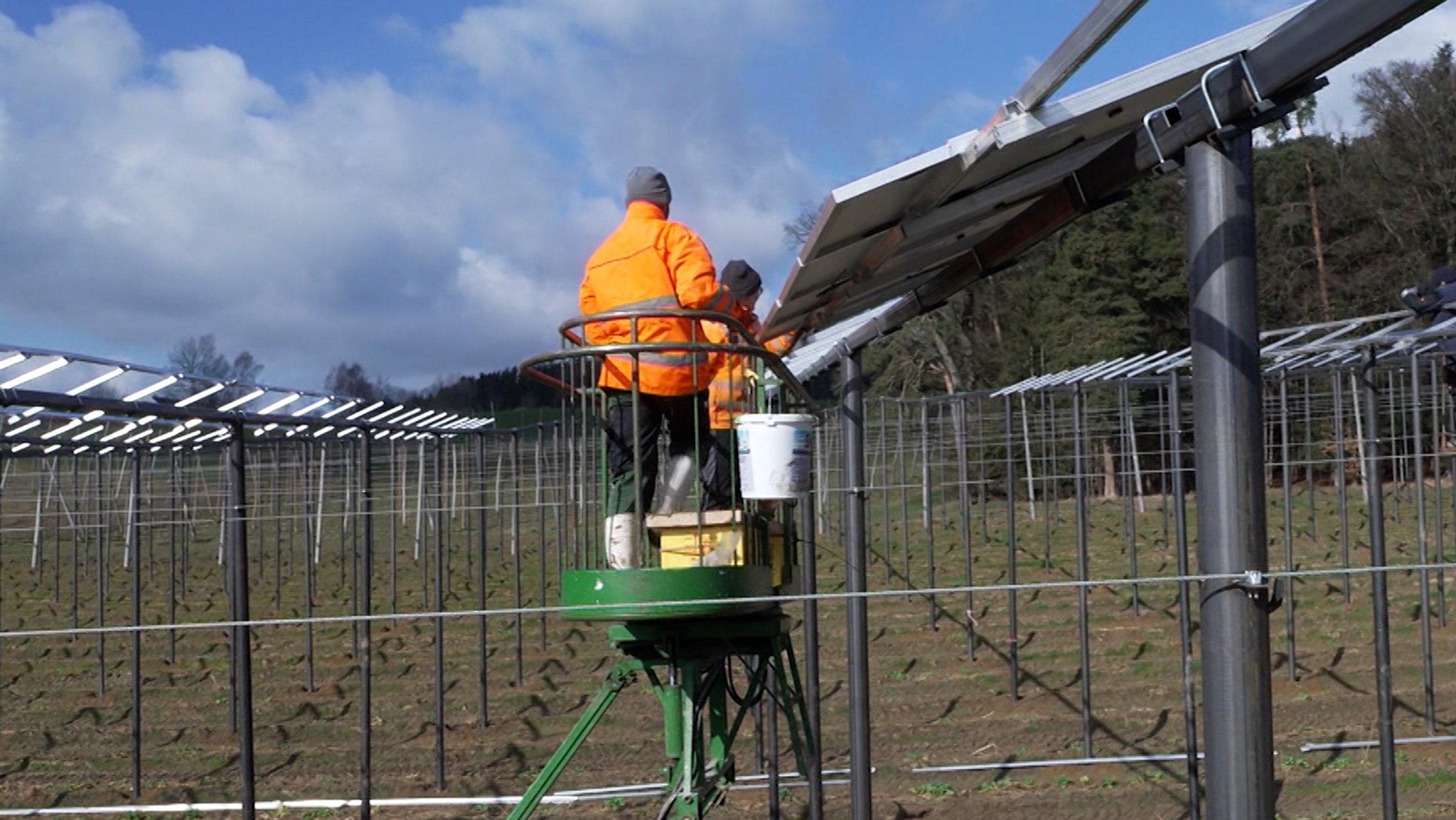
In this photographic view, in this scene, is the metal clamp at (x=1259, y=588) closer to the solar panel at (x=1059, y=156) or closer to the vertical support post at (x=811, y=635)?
the solar panel at (x=1059, y=156)

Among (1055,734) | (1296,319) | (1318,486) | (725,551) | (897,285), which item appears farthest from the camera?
(1296,319)

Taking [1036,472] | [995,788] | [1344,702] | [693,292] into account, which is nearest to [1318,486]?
[1036,472]

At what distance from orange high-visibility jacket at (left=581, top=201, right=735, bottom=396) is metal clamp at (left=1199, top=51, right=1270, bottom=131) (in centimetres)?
184

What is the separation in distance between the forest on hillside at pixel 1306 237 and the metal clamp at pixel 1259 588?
78.9 ft

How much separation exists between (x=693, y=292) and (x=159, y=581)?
17.2 meters

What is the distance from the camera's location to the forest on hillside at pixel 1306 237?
26578mm

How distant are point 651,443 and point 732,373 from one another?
0.38 metres

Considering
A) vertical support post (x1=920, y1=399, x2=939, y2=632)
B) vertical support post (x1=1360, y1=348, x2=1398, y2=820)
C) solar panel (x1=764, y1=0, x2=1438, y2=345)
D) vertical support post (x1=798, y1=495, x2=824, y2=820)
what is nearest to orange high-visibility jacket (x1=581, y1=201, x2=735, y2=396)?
solar panel (x1=764, y1=0, x2=1438, y2=345)

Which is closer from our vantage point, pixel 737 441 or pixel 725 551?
pixel 725 551

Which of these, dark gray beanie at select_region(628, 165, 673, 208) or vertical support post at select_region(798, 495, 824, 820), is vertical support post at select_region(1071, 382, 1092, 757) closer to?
vertical support post at select_region(798, 495, 824, 820)

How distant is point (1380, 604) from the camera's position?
5859mm

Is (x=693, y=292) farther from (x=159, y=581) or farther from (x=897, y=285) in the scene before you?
(x=159, y=581)

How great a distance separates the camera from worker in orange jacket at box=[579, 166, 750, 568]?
14.4ft

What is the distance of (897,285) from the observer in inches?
226
